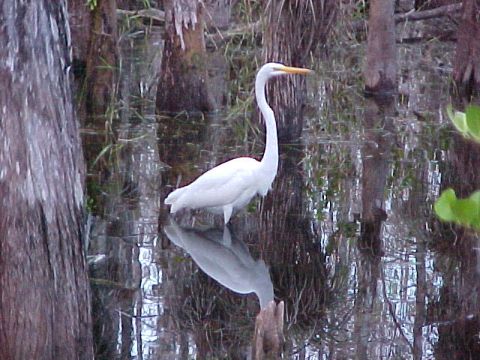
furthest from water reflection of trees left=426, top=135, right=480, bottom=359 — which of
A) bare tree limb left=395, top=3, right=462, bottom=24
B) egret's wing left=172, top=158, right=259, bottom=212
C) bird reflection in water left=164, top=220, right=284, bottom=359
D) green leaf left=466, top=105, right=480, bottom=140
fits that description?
bare tree limb left=395, top=3, right=462, bottom=24

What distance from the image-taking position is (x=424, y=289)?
20.9 feet

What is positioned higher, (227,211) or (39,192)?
(39,192)

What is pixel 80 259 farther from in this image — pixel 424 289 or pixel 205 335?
pixel 424 289

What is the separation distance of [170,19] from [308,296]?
5830mm

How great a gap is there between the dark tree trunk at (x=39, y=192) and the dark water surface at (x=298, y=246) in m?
1.26

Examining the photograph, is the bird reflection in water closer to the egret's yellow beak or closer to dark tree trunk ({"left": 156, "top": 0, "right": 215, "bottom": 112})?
the egret's yellow beak

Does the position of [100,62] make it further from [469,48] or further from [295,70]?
[469,48]

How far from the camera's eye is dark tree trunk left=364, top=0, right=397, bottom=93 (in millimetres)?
12914

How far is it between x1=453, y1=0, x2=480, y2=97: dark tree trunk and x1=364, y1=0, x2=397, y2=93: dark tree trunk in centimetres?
121

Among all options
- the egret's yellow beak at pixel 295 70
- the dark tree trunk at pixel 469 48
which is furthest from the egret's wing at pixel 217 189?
the dark tree trunk at pixel 469 48

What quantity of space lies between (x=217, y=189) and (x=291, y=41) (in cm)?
262

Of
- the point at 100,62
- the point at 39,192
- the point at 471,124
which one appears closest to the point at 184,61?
the point at 100,62

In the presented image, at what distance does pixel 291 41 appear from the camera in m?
9.62

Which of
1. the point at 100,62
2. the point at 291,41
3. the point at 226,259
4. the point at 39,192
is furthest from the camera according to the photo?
the point at 100,62
